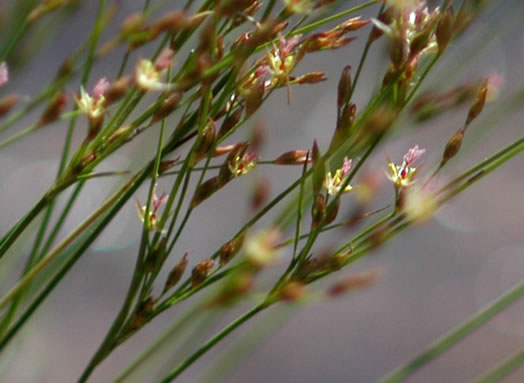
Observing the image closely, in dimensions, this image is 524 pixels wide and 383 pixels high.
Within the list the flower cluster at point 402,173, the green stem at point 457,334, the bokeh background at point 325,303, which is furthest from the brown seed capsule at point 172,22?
the bokeh background at point 325,303

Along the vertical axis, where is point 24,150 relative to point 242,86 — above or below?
above

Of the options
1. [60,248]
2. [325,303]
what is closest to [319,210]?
[60,248]

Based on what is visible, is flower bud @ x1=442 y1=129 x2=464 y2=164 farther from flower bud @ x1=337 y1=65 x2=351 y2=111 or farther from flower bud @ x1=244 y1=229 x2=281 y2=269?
flower bud @ x1=244 y1=229 x2=281 y2=269

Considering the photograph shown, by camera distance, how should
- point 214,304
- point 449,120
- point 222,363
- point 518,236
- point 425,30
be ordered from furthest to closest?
point 449,120, point 518,236, point 222,363, point 425,30, point 214,304

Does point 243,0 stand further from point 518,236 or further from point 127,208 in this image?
point 518,236

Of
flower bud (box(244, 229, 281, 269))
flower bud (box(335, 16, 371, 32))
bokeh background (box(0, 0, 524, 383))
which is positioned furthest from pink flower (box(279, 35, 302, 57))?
bokeh background (box(0, 0, 524, 383))

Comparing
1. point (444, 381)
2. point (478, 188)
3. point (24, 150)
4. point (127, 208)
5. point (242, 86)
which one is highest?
point (24, 150)

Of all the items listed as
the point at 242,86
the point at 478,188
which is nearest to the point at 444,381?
the point at 478,188

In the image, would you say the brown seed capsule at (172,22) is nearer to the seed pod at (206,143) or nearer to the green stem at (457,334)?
the seed pod at (206,143)
